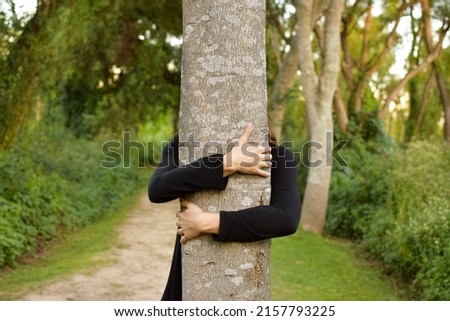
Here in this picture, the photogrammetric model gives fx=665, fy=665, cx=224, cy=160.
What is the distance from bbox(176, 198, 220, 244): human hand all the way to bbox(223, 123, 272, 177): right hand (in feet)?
0.71

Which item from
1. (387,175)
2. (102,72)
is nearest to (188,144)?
(387,175)

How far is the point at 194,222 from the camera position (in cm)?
321

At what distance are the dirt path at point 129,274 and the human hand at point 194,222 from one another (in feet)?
16.8

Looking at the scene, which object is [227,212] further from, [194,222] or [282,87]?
[282,87]

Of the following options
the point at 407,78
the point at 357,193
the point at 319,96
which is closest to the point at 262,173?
the point at 319,96

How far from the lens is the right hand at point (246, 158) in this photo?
10.5ft

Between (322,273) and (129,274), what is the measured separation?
10.2 feet

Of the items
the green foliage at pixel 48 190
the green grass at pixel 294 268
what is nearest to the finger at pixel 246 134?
the green grass at pixel 294 268

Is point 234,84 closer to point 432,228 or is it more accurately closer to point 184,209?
point 184,209

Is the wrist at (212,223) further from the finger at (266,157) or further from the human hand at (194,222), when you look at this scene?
the finger at (266,157)

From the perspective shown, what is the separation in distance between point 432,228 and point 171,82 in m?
17.8

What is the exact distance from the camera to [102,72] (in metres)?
24.6

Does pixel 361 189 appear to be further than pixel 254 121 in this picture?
Yes

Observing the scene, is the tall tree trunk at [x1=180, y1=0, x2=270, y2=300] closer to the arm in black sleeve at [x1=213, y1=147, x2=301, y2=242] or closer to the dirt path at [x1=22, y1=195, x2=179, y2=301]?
the arm in black sleeve at [x1=213, y1=147, x2=301, y2=242]
